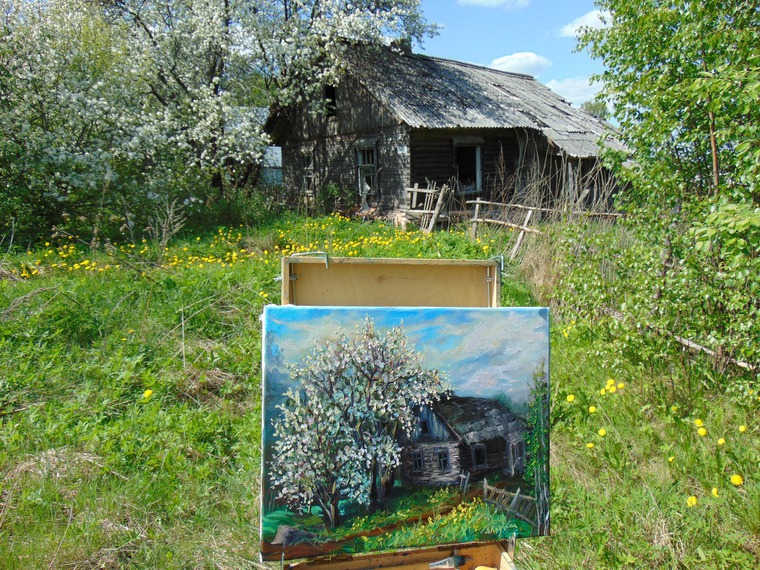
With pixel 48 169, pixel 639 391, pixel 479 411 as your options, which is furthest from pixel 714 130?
pixel 48 169

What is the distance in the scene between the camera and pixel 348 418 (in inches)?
74.2

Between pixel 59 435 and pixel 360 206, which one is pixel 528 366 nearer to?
pixel 59 435

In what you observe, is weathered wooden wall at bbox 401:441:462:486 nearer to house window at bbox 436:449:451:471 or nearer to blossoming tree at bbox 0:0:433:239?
house window at bbox 436:449:451:471

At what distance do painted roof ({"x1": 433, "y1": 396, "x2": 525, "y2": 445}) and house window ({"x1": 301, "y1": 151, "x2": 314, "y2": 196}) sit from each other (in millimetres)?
15402

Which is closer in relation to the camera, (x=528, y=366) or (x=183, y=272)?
(x=528, y=366)

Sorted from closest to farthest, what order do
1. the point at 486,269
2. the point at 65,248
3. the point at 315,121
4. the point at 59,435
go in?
the point at 486,269 < the point at 59,435 < the point at 65,248 < the point at 315,121

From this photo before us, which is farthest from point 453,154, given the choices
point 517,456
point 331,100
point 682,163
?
point 517,456

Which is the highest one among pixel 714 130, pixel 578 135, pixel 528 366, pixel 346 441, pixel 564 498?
pixel 578 135

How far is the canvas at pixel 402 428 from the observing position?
71.4 inches

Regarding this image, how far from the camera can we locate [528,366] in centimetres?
194

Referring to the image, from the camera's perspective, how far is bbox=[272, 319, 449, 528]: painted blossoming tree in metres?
1.82

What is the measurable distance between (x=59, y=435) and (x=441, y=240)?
223 inches

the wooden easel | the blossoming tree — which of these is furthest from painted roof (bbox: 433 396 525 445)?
the blossoming tree

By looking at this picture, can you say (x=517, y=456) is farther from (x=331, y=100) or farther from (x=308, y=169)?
(x=308, y=169)
